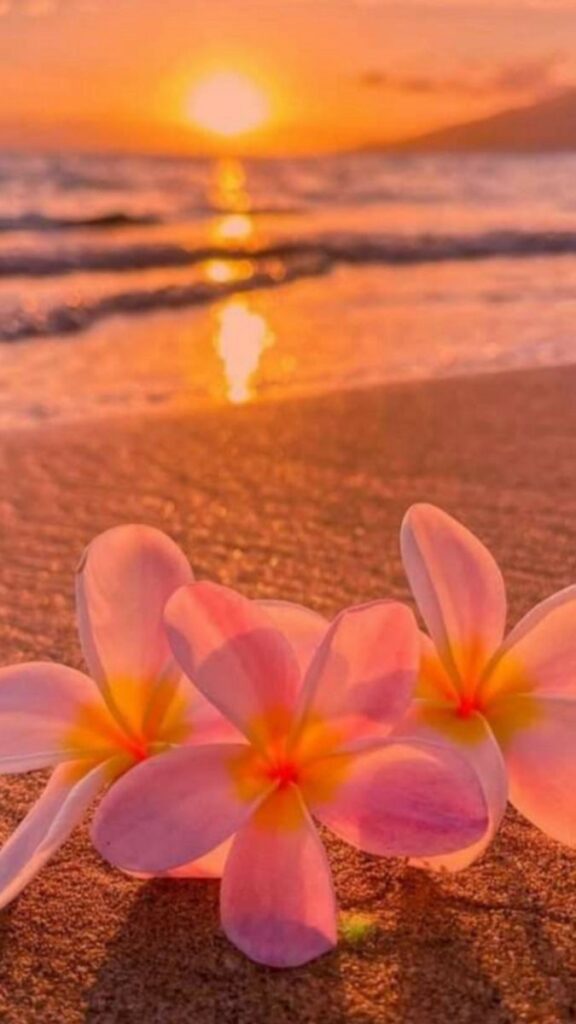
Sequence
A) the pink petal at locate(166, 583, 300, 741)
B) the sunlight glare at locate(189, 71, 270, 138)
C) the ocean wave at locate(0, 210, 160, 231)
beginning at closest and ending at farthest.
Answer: the pink petal at locate(166, 583, 300, 741) → the ocean wave at locate(0, 210, 160, 231) → the sunlight glare at locate(189, 71, 270, 138)

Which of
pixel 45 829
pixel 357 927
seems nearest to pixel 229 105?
pixel 357 927

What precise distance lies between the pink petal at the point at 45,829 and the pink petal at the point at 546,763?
0.98 ft

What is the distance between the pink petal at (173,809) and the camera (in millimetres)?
976

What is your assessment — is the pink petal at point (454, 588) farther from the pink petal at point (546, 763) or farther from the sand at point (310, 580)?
the sand at point (310, 580)

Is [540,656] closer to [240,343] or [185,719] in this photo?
[185,719]

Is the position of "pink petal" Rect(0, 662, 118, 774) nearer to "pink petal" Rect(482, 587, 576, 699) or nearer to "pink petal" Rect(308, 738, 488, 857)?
"pink petal" Rect(308, 738, 488, 857)

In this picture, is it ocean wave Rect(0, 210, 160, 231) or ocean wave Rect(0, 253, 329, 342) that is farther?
ocean wave Rect(0, 210, 160, 231)

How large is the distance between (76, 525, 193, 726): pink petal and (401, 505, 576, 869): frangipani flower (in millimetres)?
183

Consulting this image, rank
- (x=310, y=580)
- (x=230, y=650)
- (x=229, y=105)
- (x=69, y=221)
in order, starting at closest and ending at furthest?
(x=230, y=650) → (x=310, y=580) → (x=69, y=221) → (x=229, y=105)

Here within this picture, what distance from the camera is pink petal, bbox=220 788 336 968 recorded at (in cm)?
101

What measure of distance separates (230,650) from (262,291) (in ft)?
27.2

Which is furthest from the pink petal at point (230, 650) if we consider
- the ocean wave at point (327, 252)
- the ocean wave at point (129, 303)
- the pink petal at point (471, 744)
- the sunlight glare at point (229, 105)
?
the sunlight glare at point (229, 105)

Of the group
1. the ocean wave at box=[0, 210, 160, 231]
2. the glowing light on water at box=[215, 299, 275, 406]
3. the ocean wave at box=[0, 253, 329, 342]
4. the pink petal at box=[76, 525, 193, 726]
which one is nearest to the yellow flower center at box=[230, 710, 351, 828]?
the pink petal at box=[76, 525, 193, 726]

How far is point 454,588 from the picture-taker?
1103 mm
